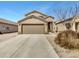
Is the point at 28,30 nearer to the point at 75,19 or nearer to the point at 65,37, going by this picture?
the point at 75,19

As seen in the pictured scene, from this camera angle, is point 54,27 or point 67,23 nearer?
point 67,23

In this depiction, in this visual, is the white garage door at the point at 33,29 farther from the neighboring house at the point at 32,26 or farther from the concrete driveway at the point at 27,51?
the concrete driveway at the point at 27,51

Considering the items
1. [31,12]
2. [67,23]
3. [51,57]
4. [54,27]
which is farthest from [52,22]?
[51,57]

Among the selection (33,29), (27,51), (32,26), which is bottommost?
(27,51)

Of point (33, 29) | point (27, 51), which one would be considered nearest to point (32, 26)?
point (33, 29)

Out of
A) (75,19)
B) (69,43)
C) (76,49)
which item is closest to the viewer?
(76,49)

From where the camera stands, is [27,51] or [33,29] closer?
[27,51]

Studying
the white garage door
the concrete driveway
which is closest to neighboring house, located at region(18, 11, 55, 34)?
the white garage door

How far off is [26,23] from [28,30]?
5.71 ft

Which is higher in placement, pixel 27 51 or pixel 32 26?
pixel 32 26

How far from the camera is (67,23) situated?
35562 millimetres

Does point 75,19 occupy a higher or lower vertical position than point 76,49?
higher

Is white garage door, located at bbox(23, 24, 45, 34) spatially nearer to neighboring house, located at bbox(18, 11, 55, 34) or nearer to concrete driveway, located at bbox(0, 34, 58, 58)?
neighboring house, located at bbox(18, 11, 55, 34)

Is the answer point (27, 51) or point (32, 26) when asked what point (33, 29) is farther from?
point (27, 51)
